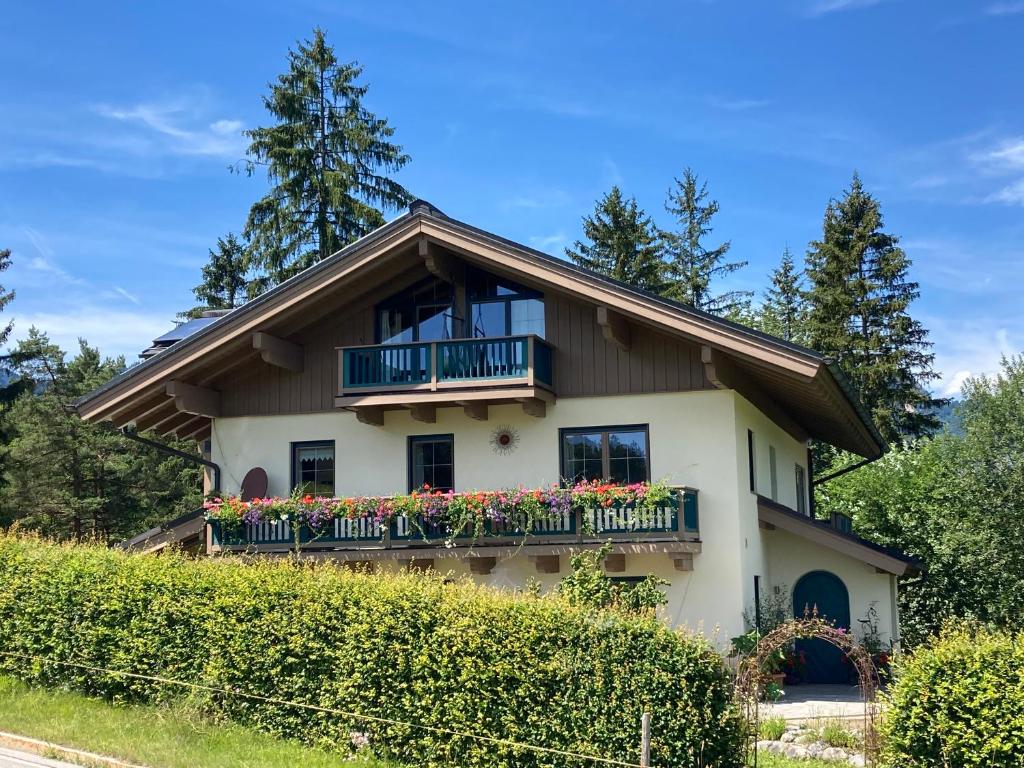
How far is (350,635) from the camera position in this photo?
12.7m

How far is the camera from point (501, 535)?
19.8 metres

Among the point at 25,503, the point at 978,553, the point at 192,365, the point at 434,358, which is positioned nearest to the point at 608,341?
the point at 434,358

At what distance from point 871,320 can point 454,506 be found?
28.3 meters

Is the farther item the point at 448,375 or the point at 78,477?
the point at 78,477

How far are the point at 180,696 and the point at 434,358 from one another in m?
8.70

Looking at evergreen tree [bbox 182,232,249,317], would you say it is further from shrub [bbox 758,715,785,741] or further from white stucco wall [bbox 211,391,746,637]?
shrub [bbox 758,715,785,741]

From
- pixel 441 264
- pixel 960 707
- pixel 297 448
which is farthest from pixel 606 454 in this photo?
pixel 960 707

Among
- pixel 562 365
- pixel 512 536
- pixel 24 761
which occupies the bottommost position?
pixel 24 761

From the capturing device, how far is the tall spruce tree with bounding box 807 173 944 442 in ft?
138

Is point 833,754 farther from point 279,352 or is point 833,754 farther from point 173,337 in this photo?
point 173,337

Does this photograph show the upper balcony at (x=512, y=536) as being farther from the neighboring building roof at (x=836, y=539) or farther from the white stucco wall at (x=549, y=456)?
the neighboring building roof at (x=836, y=539)

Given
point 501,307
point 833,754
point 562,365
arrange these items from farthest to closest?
1. point 501,307
2. point 562,365
3. point 833,754

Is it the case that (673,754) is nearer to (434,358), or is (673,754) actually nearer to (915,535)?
(434,358)

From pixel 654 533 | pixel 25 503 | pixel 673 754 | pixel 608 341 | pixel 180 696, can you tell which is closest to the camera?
pixel 673 754
